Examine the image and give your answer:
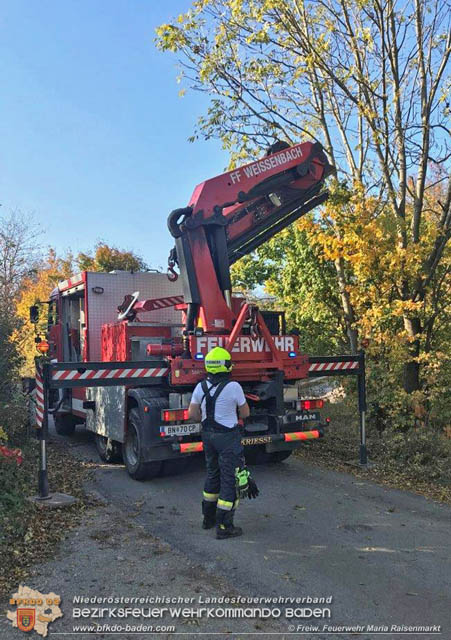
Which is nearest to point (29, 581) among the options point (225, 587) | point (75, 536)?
point (75, 536)

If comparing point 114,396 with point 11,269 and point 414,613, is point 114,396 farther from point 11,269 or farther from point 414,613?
point 11,269

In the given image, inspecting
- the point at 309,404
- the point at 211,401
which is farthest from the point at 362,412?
the point at 211,401

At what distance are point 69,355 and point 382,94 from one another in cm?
766

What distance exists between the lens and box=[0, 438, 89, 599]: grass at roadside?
14.3 ft

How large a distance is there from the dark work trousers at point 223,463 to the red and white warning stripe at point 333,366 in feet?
9.42

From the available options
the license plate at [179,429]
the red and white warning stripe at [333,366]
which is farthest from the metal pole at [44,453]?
the red and white warning stripe at [333,366]

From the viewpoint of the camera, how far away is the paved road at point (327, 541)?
3820 millimetres

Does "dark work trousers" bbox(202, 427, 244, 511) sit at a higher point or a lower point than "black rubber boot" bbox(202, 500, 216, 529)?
higher

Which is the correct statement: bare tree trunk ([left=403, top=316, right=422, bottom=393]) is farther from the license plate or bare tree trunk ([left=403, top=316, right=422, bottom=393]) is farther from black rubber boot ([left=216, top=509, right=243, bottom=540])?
black rubber boot ([left=216, top=509, right=243, bottom=540])

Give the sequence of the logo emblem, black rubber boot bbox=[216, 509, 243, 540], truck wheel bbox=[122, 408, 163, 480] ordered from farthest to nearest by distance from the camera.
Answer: truck wheel bbox=[122, 408, 163, 480] → black rubber boot bbox=[216, 509, 243, 540] → the logo emblem

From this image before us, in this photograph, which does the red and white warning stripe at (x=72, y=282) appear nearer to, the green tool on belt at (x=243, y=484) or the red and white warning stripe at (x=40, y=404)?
the red and white warning stripe at (x=40, y=404)

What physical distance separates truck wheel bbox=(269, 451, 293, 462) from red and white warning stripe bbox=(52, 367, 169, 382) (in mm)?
2426

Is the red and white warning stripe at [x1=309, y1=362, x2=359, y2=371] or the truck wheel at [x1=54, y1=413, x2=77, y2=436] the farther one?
the truck wheel at [x1=54, y1=413, x2=77, y2=436]

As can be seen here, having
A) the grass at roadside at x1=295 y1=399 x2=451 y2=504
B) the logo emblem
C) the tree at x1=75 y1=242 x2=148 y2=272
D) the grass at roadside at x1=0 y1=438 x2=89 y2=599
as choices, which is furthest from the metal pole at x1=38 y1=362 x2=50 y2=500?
the tree at x1=75 y1=242 x2=148 y2=272
